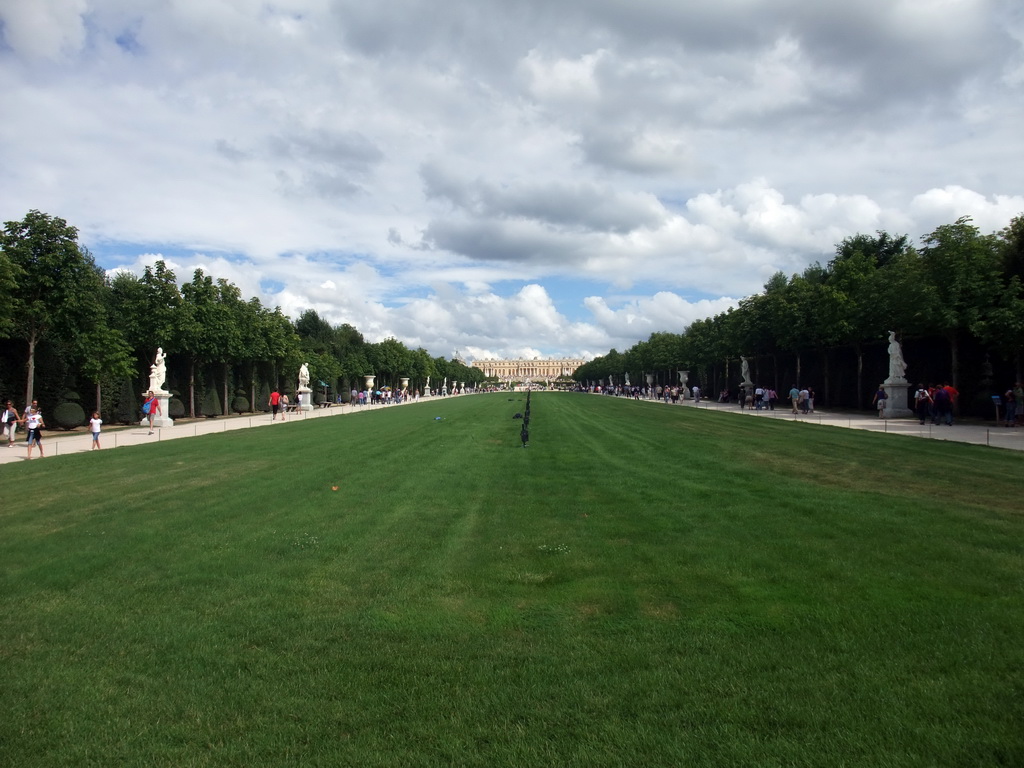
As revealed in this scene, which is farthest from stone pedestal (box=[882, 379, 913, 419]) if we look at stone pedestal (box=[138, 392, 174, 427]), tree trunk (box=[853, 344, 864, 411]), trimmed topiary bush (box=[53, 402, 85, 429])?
trimmed topiary bush (box=[53, 402, 85, 429])

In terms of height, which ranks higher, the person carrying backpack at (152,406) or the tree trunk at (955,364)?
the tree trunk at (955,364)

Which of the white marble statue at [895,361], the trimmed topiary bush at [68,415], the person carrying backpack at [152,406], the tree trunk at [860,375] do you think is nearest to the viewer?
the trimmed topiary bush at [68,415]

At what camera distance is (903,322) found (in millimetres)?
32188

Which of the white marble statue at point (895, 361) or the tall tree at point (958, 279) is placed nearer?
the tall tree at point (958, 279)

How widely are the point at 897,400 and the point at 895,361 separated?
177cm

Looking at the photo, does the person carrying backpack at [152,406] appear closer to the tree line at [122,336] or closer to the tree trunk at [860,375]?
the tree line at [122,336]

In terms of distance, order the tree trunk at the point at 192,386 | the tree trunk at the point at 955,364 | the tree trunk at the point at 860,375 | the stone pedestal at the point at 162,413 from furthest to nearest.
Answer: the tree trunk at the point at 192,386, the tree trunk at the point at 860,375, the stone pedestal at the point at 162,413, the tree trunk at the point at 955,364

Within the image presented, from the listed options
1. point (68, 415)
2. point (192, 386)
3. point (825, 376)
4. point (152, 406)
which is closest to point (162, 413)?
point (152, 406)

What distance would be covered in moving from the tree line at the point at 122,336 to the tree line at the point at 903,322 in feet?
108

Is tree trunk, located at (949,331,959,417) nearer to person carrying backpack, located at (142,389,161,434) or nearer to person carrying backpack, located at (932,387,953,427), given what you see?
person carrying backpack, located at (932,387,953,427)

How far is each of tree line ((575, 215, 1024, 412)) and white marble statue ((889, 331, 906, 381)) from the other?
781mm

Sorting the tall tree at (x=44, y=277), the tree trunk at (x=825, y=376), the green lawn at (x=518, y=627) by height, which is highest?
the tall tree at (x=44, y=277)

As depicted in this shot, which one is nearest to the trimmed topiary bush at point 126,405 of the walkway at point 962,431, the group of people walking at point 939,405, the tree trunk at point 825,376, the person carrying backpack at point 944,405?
the walkway at point 962,431

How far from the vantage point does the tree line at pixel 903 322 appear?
2861cm
